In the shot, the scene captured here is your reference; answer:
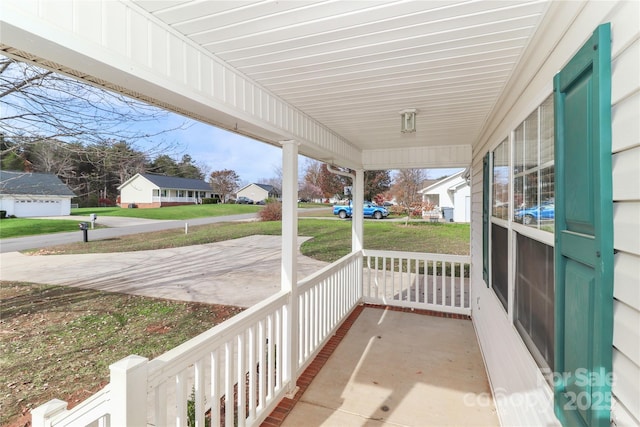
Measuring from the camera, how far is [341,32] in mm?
1616

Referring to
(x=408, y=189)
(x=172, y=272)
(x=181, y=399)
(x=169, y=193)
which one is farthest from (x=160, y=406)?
(x=169, y=193)

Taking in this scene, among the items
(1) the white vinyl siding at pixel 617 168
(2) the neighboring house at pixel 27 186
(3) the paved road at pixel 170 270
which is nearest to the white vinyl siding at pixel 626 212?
(1) the white vinyl siding at pixel 617 168

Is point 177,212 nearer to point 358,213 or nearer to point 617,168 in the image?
point 358,213

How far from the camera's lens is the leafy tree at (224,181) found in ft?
91.9

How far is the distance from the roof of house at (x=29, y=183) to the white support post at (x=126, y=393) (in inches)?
176

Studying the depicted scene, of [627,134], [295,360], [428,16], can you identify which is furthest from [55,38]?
[295,360]

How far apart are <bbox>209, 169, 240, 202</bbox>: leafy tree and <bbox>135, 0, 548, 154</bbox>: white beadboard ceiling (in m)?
26.8

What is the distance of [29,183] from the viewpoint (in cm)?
468

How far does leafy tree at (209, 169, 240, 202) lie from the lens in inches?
1103

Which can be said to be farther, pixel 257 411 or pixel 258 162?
pixel 258 162

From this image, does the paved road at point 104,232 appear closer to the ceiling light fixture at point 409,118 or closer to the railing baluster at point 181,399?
the railing baluster at point 181,399

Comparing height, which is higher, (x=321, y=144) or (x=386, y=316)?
(x=321, y=144)

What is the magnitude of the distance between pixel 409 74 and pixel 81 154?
4870 mm

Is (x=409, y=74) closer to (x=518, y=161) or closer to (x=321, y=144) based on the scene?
(x=518, y=161)
